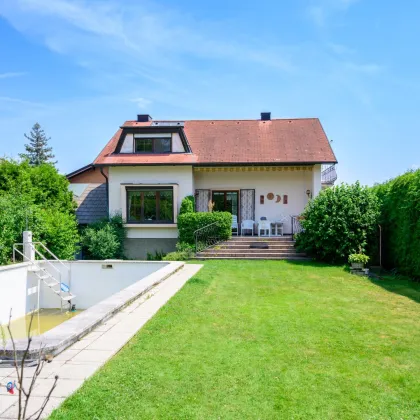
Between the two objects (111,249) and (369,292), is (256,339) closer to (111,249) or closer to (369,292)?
(369,292)

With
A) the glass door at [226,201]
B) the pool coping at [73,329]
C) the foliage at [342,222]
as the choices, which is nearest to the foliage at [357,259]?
the foliage at [342,222]

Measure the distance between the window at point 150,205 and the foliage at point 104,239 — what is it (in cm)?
85

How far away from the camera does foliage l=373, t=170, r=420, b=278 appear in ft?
37.3

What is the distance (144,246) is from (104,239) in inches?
102

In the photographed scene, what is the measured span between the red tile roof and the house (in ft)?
0.17

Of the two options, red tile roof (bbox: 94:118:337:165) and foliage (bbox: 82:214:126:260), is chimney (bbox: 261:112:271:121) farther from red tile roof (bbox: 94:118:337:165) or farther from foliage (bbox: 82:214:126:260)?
foliage (bbox: 82:214:126:260)

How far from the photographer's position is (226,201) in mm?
20109

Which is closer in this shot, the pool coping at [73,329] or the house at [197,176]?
the pool coping at [73,329]

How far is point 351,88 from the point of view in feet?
49.6

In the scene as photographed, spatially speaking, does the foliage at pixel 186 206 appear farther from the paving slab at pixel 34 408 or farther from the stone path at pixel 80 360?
the paving slab at pixel 34 408

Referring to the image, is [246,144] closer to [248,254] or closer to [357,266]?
[248,254]

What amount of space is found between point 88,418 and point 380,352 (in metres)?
3.92

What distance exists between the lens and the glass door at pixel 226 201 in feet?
65.7

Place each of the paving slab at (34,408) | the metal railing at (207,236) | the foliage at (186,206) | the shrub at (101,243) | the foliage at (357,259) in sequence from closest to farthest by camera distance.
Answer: the paving slab at (34,408)
the foliage at (357,259)
the metal railing at (207,236)
the shrub at (101,243)
the foliage at (186,206)
